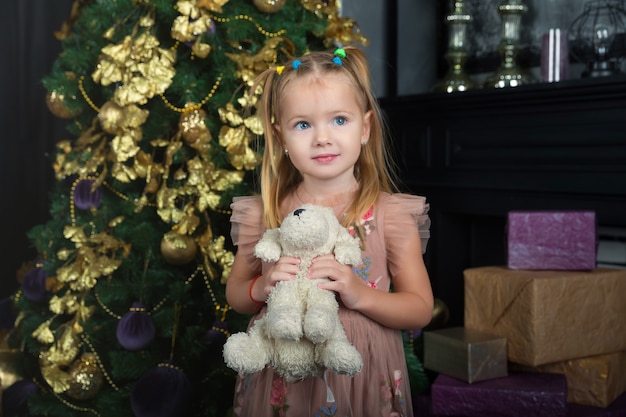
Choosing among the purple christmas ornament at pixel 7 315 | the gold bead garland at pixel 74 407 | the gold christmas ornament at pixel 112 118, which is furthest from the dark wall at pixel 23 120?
the gold christmas ornament at pixel 112 118

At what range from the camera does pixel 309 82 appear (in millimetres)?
1314

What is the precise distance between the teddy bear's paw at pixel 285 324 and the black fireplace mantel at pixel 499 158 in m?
1.23

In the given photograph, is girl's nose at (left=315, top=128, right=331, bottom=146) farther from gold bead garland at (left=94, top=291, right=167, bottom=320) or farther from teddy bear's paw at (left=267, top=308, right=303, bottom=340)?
gold bead garland at (left=94, top=291, right=167, bottom=320)

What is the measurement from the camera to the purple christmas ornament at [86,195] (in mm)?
2072

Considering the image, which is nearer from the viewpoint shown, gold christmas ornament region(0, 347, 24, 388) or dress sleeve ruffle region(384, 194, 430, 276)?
dress sleeve ruffle region(384, 194, 430, 276)

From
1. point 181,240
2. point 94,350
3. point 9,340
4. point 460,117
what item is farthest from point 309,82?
point 9,340

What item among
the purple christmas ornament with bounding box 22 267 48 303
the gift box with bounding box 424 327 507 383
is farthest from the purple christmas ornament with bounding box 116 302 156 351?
the gift box with bounding box 424 327 507 383

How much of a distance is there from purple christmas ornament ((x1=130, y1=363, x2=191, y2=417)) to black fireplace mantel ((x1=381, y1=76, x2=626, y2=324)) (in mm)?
1126

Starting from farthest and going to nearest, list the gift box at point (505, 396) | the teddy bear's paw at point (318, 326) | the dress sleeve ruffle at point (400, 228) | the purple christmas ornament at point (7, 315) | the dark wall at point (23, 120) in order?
the dark wall at point (23, 120), the purple christmas ornament at point (7, 315), the gift box at point (505, 396), the dress sleeve ruffle at point (400, 228), the teddy bear's paw at point (318, 326)

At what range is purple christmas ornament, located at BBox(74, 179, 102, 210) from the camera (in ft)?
Answer: 6.80

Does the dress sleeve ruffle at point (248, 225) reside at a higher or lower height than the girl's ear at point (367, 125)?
lower

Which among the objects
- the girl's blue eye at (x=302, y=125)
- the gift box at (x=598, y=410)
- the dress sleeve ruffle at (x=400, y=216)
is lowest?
the gift box at (x=598, y=410)

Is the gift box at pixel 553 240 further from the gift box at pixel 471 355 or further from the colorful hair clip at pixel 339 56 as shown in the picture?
the colorful hair clip at pixel 339 56

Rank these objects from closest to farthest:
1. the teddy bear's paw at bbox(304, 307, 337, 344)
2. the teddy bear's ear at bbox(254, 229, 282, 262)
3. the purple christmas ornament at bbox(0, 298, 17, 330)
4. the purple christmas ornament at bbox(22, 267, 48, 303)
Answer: the teddy bear's paw at bbox(304, 307, 337, 344) < the teddy bear's ear at bbox(254, 229, 282, 262) < the purple christmas ornament at bbox(22, 267, 48, 303) < the purple christmas ornament at bbox(0, 298, 17, 330)
